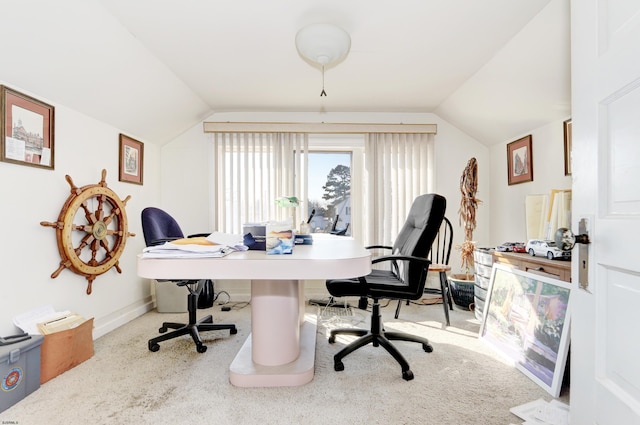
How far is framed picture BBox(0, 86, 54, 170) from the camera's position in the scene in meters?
1.72

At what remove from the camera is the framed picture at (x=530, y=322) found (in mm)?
1637

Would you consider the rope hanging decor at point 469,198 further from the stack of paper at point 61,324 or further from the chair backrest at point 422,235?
the stack of paper at point 61,324

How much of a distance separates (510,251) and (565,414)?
1.14m

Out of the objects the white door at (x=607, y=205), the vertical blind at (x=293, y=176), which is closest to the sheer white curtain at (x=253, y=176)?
the vertical blind at (x=293, y=176)

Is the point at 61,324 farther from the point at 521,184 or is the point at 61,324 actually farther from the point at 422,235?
the point at 521,184

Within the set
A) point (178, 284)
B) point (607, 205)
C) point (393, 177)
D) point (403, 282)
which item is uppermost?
point (393, 177)

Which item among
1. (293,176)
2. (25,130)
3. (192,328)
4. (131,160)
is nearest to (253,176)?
(293,176)

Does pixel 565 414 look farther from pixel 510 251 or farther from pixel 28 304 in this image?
pixel 28 304

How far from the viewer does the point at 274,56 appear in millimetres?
2404

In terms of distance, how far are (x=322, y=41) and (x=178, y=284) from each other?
6.45 ft

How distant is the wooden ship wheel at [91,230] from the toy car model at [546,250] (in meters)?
3.05

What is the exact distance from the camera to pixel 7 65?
1.67 metres

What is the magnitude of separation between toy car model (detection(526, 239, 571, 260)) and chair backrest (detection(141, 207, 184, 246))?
2.45m

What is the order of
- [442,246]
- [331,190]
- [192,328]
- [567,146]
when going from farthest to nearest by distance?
[331,190]
[442,246]
[567,146]
[192,328]
